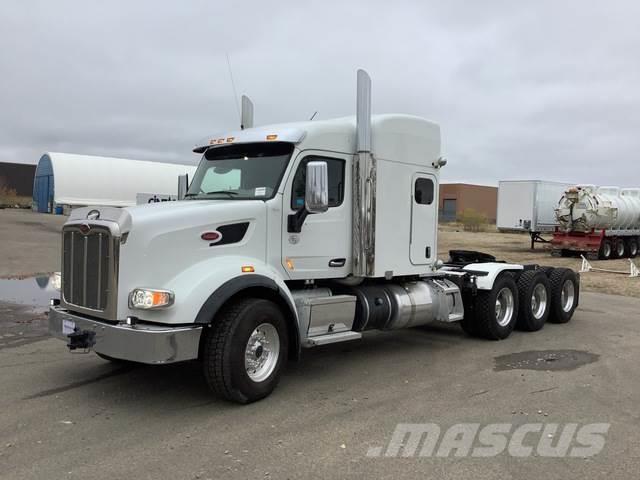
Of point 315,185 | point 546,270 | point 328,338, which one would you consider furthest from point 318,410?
point 546,270

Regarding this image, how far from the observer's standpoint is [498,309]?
9.29m

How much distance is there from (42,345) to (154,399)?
9.73 ft

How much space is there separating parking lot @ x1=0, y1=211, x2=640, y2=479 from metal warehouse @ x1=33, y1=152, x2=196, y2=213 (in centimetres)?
4344

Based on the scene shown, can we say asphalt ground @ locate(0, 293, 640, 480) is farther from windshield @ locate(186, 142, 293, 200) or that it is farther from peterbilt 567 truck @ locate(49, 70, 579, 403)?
windshield @ locate(186, 142, 293, 200)

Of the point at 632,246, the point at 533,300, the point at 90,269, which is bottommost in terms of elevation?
the point at 533,300

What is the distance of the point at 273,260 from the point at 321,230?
784mm

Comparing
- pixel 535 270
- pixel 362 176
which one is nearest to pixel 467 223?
pixel 535 270

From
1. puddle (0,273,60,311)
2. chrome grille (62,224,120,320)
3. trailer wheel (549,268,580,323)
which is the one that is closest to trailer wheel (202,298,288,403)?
chrome grille (62,224,120,320)

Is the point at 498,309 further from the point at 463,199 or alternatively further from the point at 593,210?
the point at 463,199

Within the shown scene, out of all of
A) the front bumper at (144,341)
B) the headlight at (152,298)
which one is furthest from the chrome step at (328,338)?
the headlight at (152,298)

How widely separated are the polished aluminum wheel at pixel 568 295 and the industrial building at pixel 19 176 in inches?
3068

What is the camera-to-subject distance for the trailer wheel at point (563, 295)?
10375 millimetres

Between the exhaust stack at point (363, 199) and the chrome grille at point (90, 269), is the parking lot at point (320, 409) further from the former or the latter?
the exhaust stack at point (363, 199)

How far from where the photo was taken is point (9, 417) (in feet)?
17.1
